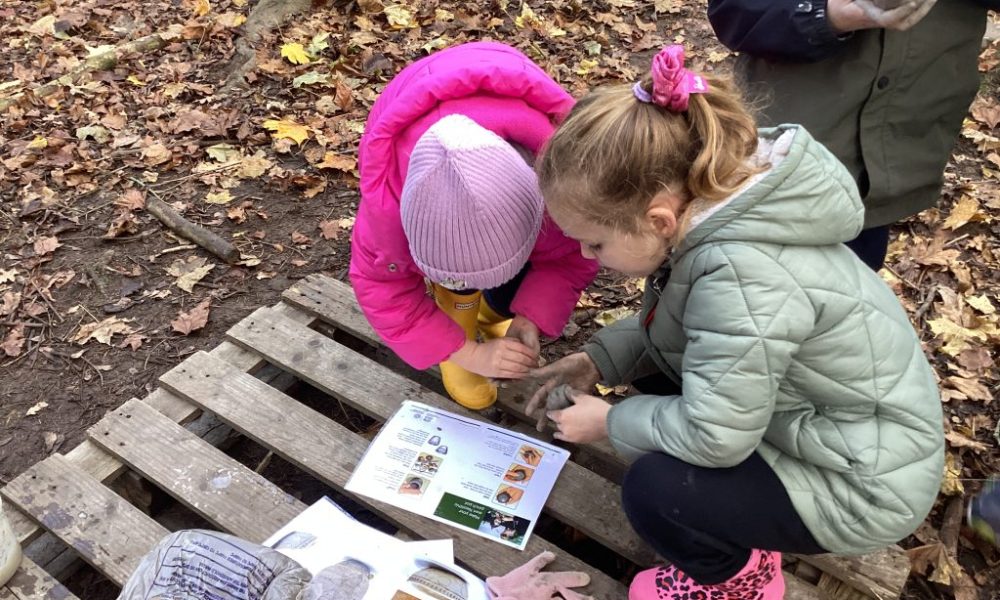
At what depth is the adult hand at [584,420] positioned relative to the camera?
172cm

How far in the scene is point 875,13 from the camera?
155 cm

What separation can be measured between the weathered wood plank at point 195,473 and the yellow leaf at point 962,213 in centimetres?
257

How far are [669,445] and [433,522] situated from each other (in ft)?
2.51

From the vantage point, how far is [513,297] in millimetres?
2275

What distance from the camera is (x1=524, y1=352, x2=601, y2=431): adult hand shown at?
2.00 meters

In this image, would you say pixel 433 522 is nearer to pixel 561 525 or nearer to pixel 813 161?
pixel 561 525

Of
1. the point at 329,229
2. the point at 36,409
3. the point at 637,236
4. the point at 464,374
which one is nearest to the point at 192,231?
the point at 329,229

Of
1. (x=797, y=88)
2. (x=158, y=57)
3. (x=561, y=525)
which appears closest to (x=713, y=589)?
(x=561, y=525)

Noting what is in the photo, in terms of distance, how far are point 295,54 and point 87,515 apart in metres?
2.96

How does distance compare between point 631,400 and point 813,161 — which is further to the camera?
point 631,400

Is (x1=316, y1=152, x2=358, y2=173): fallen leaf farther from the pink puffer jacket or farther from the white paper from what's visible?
the white paper

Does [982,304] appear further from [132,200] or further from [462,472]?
[132,200]

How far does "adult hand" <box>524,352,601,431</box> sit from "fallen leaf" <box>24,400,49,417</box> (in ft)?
5.54

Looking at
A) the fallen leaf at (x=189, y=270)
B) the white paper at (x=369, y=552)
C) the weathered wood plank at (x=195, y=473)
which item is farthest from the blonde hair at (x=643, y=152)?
the fallen leaf at (x=189, y=270)
